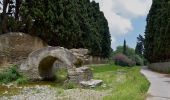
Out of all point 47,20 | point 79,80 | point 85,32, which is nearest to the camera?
point 79,80

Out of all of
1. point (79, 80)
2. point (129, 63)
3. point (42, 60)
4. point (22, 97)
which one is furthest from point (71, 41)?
point (129, 63)

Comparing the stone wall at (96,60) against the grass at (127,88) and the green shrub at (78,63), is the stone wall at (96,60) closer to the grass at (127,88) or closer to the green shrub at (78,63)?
the grass at (127,88)

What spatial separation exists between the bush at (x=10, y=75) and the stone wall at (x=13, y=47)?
1853 mm

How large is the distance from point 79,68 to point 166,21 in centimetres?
2333

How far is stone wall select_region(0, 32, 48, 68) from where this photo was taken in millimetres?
34219

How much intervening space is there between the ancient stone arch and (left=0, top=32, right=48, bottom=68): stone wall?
2544 mm

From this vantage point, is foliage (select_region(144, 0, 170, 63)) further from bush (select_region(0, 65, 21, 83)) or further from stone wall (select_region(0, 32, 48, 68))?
bush (select_region(0, 65, 21, 83))

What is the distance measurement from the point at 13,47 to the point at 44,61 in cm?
389

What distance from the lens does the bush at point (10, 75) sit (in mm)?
31389

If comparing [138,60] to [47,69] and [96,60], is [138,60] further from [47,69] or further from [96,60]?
[47,69]

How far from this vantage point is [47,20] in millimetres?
38562

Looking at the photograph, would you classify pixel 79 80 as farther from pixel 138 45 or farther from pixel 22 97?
pixel 138 45

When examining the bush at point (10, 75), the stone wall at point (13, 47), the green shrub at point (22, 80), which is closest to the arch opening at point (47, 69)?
the green shrub at point (22, 80)

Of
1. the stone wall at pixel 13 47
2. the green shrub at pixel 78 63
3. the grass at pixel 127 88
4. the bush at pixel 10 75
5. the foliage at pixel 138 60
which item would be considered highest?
the foliage at pixel 138 60
